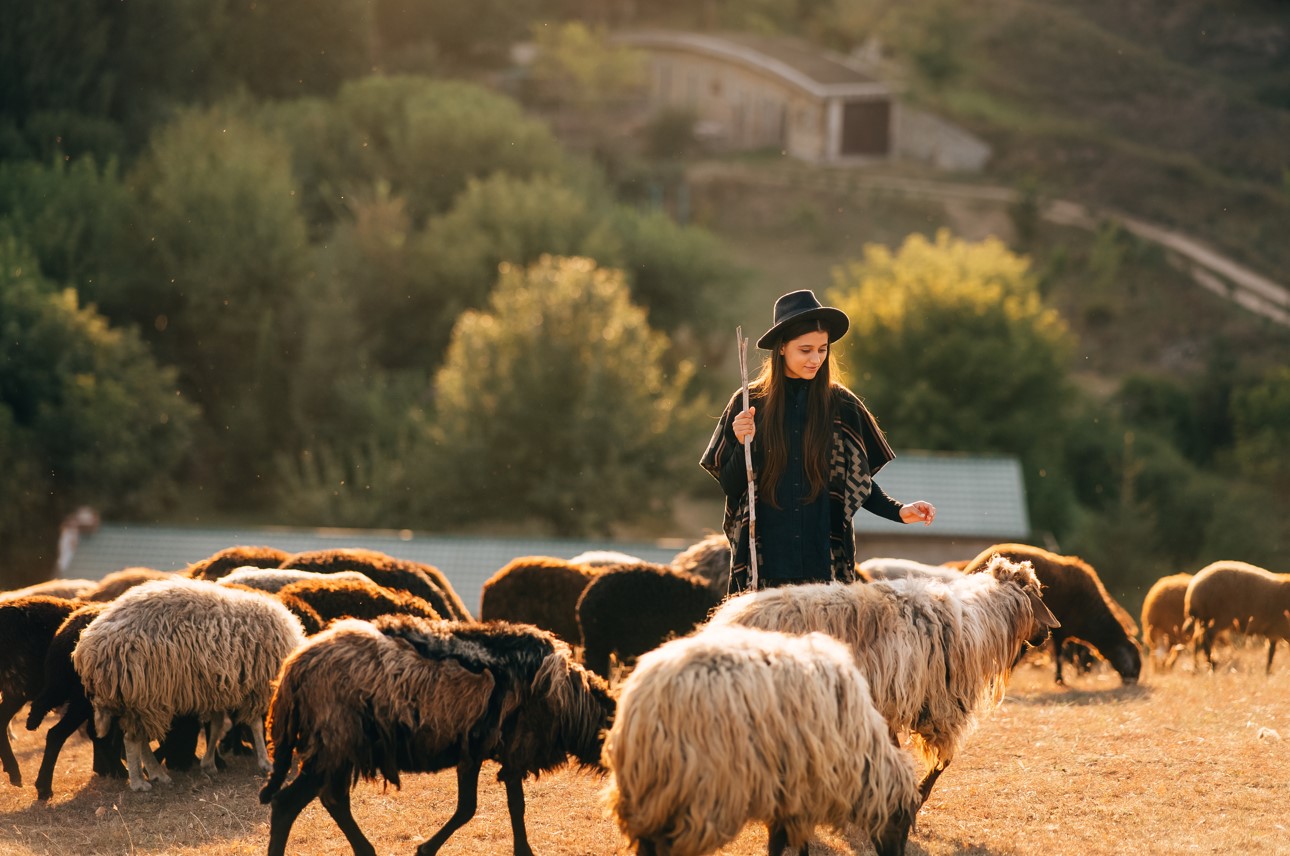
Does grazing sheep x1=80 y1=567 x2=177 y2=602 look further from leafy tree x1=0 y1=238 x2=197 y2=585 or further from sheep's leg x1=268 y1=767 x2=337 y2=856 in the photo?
leafy tree x1=0 y1=238 x2=197 y2=585

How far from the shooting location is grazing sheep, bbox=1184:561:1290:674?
14.8 meters

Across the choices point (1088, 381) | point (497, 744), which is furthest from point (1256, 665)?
point (1088, 381)

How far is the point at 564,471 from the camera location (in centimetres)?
4209

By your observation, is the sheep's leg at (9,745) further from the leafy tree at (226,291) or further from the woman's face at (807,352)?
the leafy tree at (226,291)

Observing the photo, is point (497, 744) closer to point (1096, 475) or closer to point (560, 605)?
point (560, 605)

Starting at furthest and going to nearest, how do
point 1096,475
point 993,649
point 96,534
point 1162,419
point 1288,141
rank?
point 1288,141 → point 1162,419 → point 1096,475 → point 96,534 → point 993,649

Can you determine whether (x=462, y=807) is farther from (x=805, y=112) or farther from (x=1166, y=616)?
(x=805, y=112)

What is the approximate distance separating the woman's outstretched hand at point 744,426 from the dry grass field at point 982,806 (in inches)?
81.2

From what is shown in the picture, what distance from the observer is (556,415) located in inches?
1679

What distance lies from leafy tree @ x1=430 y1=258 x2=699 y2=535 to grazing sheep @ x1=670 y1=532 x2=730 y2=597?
1087 inches

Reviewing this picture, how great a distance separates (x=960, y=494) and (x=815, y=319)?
21245 millimetres

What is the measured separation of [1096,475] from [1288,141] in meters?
36.2

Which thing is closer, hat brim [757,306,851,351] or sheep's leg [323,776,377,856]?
sheep's leg [323,776,377,856]

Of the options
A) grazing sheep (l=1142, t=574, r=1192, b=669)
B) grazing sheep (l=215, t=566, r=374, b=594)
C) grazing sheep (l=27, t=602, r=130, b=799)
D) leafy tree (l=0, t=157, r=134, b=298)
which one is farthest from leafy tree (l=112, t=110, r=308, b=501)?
grazing sheep (l=27, t=602, r=130, b=799)
